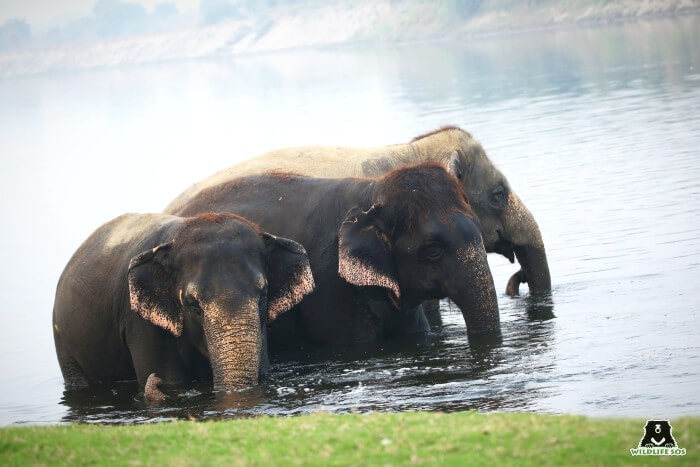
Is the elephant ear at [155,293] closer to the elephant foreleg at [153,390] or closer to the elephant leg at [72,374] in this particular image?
the elephant foreleg at [153,390]

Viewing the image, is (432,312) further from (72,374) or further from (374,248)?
(72,374)

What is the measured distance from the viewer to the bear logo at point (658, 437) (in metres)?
8.88

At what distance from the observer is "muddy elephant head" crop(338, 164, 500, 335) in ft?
46.3

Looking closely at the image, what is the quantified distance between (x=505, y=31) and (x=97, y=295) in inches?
4466

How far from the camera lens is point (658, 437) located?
8.93 metres

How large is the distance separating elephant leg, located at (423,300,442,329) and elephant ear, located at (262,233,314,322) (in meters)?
3.36

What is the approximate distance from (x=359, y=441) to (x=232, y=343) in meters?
3.26

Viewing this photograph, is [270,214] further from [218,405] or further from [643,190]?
[643,190]

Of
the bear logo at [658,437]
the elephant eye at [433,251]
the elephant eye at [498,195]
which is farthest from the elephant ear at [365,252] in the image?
the bear logo at [658,437]

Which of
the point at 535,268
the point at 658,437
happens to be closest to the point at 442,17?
the point at 535,268

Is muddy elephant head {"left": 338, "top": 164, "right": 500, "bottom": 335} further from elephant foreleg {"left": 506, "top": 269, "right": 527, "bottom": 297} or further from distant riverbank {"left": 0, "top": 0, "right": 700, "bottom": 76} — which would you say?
distant riverbank {"left": 0, "top": 0, "right": 700, "bottom": 76}

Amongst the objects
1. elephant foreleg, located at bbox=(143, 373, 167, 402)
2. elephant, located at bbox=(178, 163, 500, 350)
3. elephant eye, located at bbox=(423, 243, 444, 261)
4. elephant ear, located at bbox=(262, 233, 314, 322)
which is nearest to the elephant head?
elephant, located at bbox=(178, 163, 500, 350)

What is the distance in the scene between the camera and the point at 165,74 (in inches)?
7495

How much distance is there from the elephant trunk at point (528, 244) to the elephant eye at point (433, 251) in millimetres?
3264
